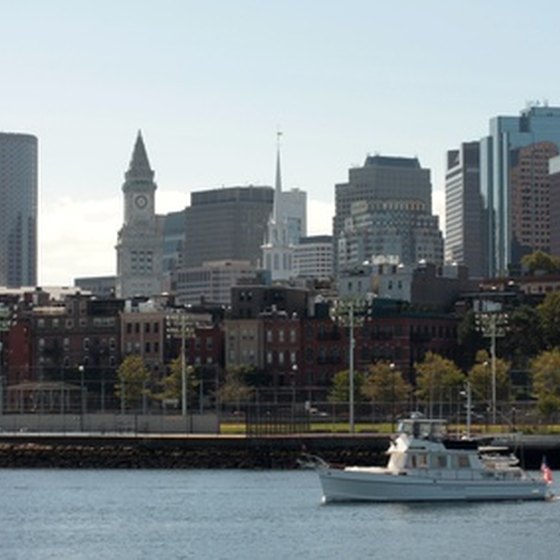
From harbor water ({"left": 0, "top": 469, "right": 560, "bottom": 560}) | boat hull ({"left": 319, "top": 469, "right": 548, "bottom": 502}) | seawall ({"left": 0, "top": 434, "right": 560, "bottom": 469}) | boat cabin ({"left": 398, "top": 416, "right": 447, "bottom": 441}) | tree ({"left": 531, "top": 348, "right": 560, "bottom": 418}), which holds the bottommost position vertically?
harbor water ({"left": 0, "top": 469, "right": 560, "bottom": 560})

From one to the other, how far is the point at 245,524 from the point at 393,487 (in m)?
11.9

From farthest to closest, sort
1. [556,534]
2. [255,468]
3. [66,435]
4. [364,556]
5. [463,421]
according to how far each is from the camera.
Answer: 1. [463,421]
2. [66,435]
3. [255,468]
4. [556,534]
5. [364,556]

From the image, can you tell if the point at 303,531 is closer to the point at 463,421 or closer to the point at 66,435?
the point at 66,435

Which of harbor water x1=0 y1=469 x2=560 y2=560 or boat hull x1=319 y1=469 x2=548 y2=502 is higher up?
boat hull x1=319 y1=469 x2=548 y2=502

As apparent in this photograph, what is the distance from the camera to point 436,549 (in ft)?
336

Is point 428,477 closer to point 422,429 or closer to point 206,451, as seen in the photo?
point 422,429

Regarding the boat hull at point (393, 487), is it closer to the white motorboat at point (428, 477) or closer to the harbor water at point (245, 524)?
the white motorboat at point (428, 477)

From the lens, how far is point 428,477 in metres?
124

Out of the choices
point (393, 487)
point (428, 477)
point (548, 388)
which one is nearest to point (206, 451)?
point (393, 487)

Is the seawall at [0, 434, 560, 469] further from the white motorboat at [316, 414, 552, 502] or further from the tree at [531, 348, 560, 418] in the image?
the white motorboat at [316, 414, 552, 502]

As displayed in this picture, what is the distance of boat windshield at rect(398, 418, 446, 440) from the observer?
125 meters

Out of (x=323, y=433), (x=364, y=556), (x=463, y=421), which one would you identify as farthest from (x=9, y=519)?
(x=463, y=421)

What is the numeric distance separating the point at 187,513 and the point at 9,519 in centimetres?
919

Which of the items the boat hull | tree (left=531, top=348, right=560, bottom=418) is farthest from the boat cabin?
tree (left=531, top=348, right=560, bottom=418)
